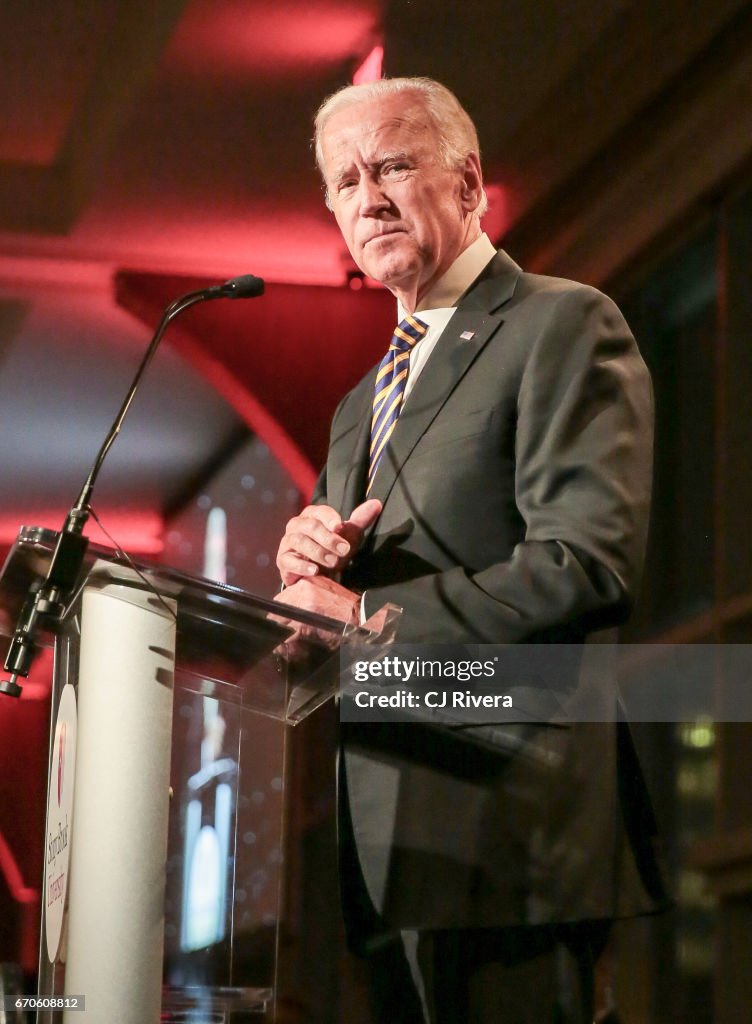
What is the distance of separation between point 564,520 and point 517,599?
4.4 inches

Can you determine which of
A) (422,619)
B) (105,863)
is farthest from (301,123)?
(105,863)

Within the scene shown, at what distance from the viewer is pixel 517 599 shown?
1508 millimetres

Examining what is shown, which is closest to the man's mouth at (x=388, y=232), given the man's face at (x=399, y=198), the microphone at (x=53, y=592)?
the man's face at (x=399, y=198)

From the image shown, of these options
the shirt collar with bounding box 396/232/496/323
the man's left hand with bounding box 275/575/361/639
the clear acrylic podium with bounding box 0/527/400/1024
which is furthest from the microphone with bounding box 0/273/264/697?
the shirt collar with bounding box 396/232/496/323

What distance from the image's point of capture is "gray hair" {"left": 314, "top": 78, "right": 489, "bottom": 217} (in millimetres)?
2006

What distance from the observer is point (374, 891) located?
4.97ft

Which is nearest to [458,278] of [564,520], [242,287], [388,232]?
[388,232]

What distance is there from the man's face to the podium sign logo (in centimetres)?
90

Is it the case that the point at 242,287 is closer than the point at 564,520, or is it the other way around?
the point at 564,520

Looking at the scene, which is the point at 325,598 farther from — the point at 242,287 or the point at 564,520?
the point at 242,287

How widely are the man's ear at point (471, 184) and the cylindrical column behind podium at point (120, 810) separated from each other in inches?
39.9

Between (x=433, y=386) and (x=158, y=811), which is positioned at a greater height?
(x=433, y=386)

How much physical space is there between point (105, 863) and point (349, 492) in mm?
773

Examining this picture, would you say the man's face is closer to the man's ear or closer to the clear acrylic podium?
the man's ear
